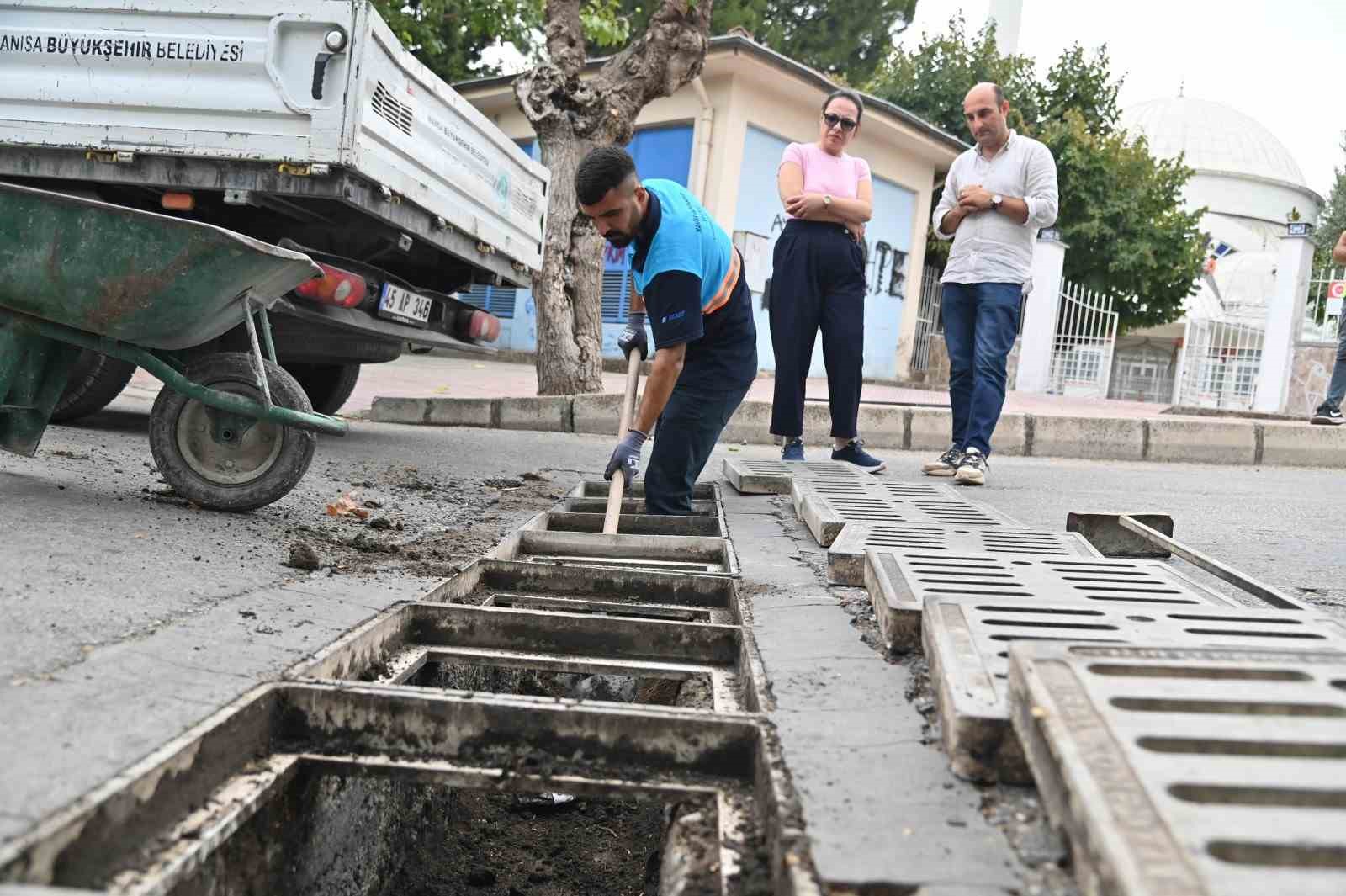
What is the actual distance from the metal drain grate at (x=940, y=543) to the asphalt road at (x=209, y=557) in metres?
0.69

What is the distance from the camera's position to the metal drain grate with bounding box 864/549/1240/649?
2162mm

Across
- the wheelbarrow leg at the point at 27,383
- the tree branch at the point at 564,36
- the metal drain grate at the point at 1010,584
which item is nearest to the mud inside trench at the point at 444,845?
the metal drain grate at the point at 1010,584

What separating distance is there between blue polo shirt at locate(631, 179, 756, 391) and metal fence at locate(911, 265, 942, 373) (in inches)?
612

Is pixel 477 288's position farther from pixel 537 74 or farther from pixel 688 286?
pixel 688 286

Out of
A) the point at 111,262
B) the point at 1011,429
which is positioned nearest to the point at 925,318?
the point at 1011,429

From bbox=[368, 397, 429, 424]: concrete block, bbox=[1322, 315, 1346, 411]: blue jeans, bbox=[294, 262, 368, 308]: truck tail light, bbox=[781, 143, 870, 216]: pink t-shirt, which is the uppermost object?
bbox=[781, 143, 870, 216]: pink t-shirt

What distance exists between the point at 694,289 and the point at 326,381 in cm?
367

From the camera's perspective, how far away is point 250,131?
4867 millimetres

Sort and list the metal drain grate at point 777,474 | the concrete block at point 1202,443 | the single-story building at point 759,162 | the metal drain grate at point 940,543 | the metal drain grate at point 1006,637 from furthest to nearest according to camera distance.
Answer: the single-story building at point 759,162 < the concrete block at point 1202,443 < the metal drain grate at point 777,474 < the metal drain grate at point 940,543 < the metal drain grate at point 1006,637

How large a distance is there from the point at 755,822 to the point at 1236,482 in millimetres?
6084

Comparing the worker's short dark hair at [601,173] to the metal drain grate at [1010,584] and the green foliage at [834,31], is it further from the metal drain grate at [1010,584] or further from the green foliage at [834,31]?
the green foliage at [834,31]

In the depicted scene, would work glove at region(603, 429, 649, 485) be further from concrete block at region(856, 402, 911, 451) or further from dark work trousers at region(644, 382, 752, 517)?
concrete block at region(856, 402, 911, 451)

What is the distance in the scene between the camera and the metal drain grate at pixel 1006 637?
1.46 m

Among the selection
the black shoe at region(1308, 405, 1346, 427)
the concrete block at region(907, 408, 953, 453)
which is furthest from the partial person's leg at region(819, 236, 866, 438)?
the black shoe at region(1308, 405, 1346, 427)
